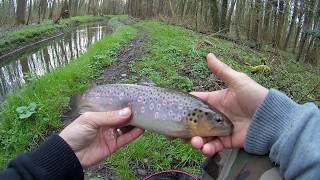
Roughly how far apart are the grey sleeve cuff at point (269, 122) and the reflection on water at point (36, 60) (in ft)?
26.1

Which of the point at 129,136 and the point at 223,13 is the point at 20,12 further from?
the point at 129,136

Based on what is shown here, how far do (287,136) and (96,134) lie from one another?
1.42m

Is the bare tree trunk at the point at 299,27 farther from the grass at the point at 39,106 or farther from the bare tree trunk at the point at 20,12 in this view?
the bare tree trunk at the point at 20,12

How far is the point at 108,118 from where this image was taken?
2.89 metres

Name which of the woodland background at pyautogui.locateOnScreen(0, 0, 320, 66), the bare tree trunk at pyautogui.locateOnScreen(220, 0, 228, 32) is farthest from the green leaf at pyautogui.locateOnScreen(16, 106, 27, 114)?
the bare tree trunk at pyautogui.locateOnScreen(220, 0, 228, 32)

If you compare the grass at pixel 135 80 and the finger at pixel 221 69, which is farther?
the grass at pixel 135 80

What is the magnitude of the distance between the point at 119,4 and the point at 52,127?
151 ft

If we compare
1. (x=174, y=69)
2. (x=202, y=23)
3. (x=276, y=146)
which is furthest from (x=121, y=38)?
(x=276, y=146)

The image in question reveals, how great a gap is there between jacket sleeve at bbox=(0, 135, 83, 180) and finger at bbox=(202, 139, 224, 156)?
833mm

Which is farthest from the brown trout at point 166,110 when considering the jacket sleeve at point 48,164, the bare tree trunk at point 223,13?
the bare tree trunk at point 223,13

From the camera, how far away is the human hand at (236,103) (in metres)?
2.74

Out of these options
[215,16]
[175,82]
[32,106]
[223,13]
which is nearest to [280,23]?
[223,13]

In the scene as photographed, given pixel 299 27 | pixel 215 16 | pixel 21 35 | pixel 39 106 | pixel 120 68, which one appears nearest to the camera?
pixel 39 106

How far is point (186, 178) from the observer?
3.78 metres
